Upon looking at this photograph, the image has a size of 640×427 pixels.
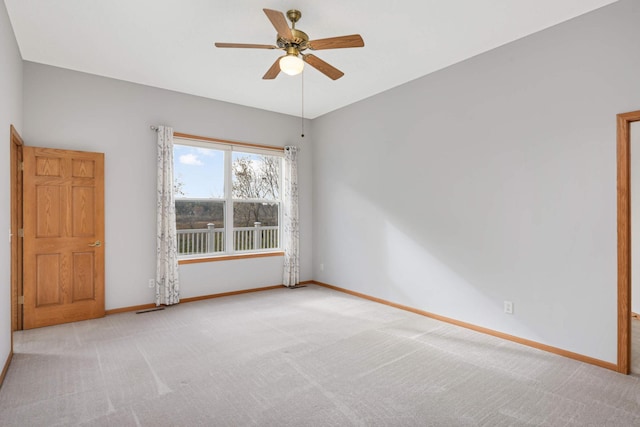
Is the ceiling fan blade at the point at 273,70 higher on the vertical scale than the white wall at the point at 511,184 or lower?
higher

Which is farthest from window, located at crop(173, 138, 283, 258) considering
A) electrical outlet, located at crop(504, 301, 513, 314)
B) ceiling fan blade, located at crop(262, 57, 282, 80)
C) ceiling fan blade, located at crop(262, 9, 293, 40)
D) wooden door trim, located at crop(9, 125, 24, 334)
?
electrical outlet, located at crop(504, 301, 513, 314)

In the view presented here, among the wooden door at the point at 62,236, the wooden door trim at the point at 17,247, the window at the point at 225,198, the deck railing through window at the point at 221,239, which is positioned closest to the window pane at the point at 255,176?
the window at the point at 225,198

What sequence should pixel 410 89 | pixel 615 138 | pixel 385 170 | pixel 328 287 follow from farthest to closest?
pixel 328 287, pixel 385 170, pixel 410 89, pixel 615 138

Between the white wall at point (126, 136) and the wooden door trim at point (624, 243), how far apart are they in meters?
4.62

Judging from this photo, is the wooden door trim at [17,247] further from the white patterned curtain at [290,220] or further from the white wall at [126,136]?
the white patterned curtain at [290,220]

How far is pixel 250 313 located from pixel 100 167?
103 inches

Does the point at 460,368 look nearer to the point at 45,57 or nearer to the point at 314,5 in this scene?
the point at 314,5

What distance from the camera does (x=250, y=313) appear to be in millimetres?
4426

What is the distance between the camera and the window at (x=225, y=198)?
5117 millimetres

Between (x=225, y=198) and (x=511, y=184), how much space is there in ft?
13.0

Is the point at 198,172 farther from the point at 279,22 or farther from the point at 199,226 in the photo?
the point at 279,22

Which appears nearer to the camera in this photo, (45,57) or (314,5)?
(314,5)

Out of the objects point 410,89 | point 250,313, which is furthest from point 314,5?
point 250,313

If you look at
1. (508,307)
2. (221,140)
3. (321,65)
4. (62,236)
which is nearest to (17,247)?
(62,236)
